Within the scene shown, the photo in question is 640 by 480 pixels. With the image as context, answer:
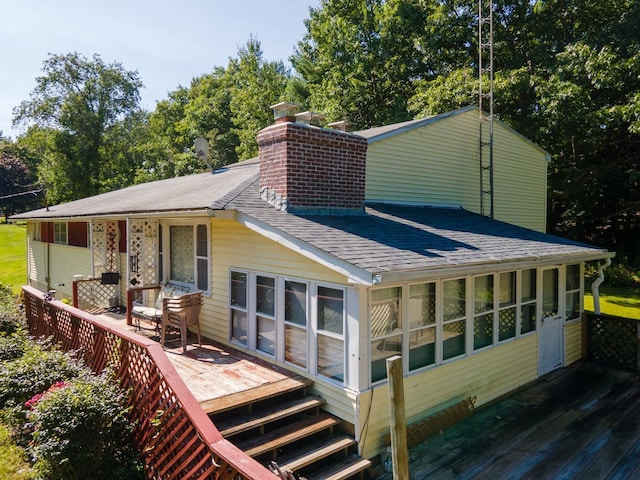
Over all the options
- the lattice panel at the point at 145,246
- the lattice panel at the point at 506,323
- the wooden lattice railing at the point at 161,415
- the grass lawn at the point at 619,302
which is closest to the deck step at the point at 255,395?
the wooden lattice railing at the point at 161,415

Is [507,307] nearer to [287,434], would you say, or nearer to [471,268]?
[471,268]

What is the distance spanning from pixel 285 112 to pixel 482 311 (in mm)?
5249

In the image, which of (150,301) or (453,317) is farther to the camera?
(150,301)

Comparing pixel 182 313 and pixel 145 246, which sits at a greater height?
pixel 145 246

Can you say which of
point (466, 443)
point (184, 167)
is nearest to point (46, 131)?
point (184, 167)

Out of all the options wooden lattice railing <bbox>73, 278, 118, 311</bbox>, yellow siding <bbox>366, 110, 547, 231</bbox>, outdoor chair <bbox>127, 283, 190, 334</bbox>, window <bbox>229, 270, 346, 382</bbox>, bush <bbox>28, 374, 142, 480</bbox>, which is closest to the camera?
bush <bbox>28, 374, 142, 480</bbox>

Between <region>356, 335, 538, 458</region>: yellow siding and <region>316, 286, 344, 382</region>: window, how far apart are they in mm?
578

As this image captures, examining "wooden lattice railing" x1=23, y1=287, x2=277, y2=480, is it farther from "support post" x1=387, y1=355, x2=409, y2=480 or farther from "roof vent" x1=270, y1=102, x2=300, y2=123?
"roof vent" x1=270, y1=102, x2=300, y2=123

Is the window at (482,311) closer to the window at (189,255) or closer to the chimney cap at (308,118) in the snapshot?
the chimney cap at (308,118)

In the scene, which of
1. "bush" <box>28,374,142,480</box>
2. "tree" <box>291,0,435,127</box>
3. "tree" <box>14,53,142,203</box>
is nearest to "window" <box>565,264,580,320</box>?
"bush" <box>28,374,142,480</box>

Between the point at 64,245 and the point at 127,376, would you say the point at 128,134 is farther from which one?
the point at 127,376

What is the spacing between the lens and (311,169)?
751cm

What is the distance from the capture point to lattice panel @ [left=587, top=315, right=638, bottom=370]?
8977mm

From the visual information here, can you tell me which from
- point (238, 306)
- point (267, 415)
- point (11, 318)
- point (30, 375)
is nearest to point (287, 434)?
point (267, 415)
